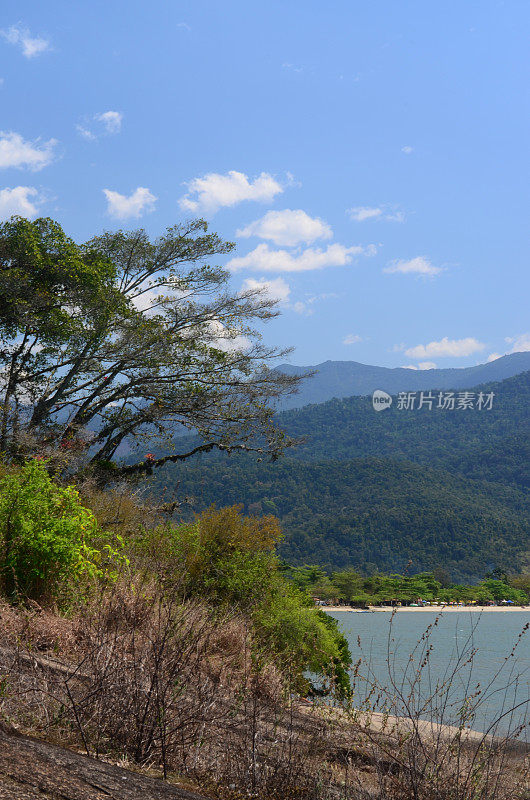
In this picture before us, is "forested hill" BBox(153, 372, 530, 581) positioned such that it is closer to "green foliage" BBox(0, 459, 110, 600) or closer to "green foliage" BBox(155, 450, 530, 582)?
"green foliage" BBox(155, 450, 530, 582)

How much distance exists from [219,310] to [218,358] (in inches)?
74.7

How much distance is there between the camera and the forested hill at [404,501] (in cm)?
11256

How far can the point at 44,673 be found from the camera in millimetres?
4613

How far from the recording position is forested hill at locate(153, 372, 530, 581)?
11256 centimetres

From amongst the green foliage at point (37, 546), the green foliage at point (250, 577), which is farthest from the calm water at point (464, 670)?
the green foliage at point (37, 546)

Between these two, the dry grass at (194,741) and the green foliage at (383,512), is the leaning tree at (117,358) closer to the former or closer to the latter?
the dry grass at (194,741)

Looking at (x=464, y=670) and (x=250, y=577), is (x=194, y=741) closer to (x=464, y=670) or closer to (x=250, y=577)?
(x=250, y=577)

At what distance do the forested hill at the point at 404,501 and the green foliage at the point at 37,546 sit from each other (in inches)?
2953

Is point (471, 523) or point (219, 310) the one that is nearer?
point (219, 310)

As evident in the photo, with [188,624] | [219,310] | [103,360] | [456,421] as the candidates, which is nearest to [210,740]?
[188,624]

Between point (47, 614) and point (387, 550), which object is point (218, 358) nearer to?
point (47, 614)

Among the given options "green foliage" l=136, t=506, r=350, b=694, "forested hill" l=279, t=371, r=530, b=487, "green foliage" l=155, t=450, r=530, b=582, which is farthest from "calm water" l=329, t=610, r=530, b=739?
"forested hill" l=279, t=371, r=530, b=487

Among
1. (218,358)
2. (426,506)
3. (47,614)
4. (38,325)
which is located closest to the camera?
(47,614)

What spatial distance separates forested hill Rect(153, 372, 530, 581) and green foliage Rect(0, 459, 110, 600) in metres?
75.0
